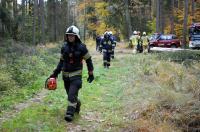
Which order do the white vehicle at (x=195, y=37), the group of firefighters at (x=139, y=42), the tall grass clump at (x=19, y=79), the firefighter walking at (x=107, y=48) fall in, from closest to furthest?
the tall grass clump at (x=19, y=79) → the firefighter walking at (x=107, y=48) → the group of firefighters at (x=139, y=42) → the white vehicle at (x=195, y=37)

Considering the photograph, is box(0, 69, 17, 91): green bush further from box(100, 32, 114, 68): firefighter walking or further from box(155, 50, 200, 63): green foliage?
box(155, 50, 200, 63): green foliage

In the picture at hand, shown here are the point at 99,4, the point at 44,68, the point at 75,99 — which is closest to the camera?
the point at 75,99

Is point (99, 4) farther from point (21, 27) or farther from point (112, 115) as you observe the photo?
point (112, 115)

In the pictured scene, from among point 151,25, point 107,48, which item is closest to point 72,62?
point 107,48

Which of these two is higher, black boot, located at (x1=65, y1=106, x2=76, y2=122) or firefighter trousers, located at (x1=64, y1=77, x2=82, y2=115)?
firefighter trousers, located at (x1=64, y1=77, x2=82, y2=115)

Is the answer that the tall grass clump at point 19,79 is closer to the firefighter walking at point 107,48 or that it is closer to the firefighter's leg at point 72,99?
the firefighter's leg at point 72,99

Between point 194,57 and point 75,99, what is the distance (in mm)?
13799

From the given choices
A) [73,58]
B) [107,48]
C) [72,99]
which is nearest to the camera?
→ [72,99]

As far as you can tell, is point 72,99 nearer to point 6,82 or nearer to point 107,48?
point 6,82

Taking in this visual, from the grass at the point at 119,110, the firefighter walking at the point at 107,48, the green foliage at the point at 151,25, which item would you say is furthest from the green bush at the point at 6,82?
the green foliage at the point at 151,25

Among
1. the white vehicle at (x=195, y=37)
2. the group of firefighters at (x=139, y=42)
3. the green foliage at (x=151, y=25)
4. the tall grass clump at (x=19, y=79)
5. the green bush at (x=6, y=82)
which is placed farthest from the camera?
the green foliage at (x=151, y=25)

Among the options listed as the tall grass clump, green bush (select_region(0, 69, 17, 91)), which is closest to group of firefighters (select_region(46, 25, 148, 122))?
the tall grass clump

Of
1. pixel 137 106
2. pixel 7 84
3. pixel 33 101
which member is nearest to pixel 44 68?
pixel 7 84

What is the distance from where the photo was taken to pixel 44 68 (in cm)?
1900
